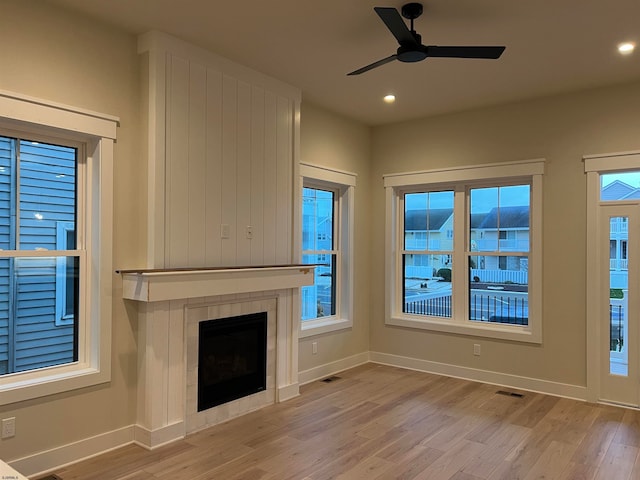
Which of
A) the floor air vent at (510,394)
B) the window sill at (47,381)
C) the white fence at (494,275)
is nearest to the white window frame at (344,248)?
the white fence at (494,275)

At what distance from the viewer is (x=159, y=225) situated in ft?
11.1

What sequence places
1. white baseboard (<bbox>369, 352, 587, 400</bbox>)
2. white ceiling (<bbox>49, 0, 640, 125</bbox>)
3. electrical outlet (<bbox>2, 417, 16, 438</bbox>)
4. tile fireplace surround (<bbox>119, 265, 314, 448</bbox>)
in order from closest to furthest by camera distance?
electrical outlet (<bbox>2, 417, 16, 438</bbox>) → white ceiling (<bbox>49, 0, 640, 125</bbox>) → tile fireplace surround (<bbox>119, 265, 314, 448</bbox>) → white baseboard (<bbox>369, 352, 587, 400</bbox>)

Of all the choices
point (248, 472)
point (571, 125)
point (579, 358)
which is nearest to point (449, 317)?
point (579, 358)

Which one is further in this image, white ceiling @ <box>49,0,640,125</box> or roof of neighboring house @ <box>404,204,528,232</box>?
roof of neighboring house @ <box>404,204,528,232</box>

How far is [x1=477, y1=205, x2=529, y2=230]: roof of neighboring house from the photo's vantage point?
5008 millimetres

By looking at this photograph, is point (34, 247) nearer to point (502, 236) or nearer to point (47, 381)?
point (47, 381)

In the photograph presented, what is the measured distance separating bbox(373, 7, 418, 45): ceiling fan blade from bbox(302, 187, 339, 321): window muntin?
8.15 feet

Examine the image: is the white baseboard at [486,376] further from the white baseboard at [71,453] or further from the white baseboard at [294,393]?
the white baseboard at [71,453]

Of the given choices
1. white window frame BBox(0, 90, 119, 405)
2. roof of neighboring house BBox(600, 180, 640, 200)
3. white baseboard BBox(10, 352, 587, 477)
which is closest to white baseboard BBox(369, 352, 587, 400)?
white baseboard BBox(10, 352, 587, 477)

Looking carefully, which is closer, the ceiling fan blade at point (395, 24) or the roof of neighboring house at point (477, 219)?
the ceiling fan blade at point (395, 24)

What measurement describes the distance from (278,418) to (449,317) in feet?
7.93

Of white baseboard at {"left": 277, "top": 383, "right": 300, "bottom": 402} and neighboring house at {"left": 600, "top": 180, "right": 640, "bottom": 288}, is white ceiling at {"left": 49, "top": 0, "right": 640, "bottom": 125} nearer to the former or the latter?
neighboring house at {"left": 600, "top": 180, "right": 640, "bottom": 288}

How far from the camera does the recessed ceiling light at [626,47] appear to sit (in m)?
3.51

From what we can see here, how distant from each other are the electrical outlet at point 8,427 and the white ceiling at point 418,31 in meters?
2.50
